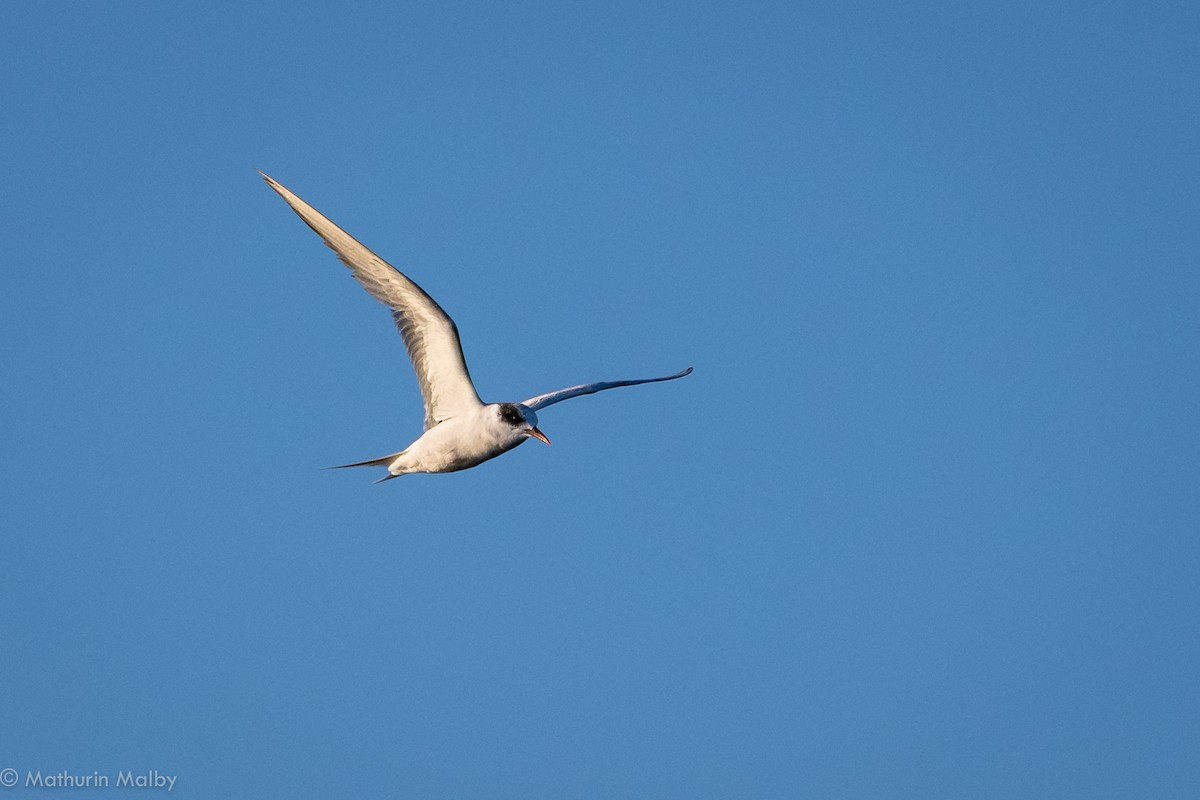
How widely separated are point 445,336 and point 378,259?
1.46 metres

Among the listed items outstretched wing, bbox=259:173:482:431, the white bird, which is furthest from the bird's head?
outstretched wing, bbox=259:173:482:431

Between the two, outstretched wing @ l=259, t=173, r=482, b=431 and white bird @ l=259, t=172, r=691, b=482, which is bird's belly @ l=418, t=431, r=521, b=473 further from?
outstretched wing @ l=259, t=173, r=482, b=431

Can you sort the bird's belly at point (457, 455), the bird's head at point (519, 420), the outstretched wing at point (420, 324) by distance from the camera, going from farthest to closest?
the bird's belly at point (457, 455), the bird's head at point (519, 420), the outstretched wing at point (420, 324)

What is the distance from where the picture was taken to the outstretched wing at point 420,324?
1445 centimetres

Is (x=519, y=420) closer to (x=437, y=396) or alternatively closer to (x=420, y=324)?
(x=437, y=396)

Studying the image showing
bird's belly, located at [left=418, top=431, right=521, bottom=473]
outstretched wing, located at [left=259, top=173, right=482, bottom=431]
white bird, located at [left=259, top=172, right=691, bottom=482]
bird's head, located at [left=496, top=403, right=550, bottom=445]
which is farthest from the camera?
bird's belly, located at [left=418, top=431, right=521, bottom=473]

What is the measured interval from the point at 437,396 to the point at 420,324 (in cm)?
113

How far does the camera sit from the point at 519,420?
15.5m

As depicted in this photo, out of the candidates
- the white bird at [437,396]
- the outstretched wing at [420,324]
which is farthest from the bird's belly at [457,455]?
the outstretched wing at [420,324]

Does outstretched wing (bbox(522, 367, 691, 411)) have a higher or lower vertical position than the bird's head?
higher

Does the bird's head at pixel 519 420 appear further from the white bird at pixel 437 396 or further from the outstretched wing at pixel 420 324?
the outstretched wing at pixel 420 324

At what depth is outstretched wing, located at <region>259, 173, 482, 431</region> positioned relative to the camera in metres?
14.4

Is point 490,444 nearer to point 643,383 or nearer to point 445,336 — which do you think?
point 445,336

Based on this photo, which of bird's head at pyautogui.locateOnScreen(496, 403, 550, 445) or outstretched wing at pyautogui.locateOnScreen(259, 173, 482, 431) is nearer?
outstretched wing at pyautogui.locateOnScreen(259, 173, 482, 431)
